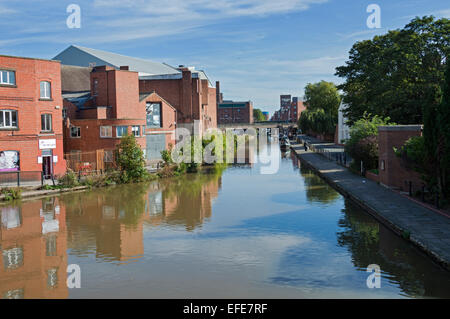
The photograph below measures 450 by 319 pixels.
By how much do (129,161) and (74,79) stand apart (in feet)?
79.2

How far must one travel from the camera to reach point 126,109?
39.7m

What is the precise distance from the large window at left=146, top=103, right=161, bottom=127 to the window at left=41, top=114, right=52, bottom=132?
1328 centimetres

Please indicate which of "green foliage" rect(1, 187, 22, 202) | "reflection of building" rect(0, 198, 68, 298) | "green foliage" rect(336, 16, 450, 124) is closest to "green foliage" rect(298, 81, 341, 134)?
"green foliage" rect(336, 16, 450, 124)

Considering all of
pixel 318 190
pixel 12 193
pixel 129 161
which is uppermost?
pixel 129 161

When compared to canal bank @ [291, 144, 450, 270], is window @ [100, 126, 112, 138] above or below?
above

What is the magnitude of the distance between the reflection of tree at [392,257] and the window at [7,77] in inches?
812

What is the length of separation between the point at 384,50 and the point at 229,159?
1952cm

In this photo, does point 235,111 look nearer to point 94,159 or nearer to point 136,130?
point 136,130

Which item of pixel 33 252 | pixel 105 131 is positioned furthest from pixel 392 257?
pixel 105 131

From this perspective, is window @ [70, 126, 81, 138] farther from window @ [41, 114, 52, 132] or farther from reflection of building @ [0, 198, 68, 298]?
reflection of building @ [0, 198, 68, 298]

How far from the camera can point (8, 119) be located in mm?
26891

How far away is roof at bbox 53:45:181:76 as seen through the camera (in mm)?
57247

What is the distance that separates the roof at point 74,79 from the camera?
49000 mm

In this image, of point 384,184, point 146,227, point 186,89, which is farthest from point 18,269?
point 186,89
